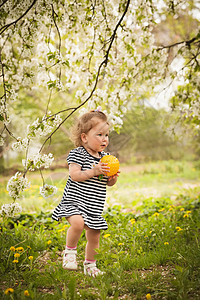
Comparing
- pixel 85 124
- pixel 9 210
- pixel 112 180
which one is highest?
pixel 85 124

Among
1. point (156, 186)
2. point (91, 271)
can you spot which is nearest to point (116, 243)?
point (91, 271)

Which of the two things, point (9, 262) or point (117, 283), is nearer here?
point (117, 283)

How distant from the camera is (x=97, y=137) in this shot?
8.63 feet

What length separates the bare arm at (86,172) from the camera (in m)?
2.46

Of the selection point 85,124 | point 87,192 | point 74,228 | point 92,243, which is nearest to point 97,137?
point 85,124

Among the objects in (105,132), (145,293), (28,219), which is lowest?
(145,293)

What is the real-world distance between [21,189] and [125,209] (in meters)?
2.98

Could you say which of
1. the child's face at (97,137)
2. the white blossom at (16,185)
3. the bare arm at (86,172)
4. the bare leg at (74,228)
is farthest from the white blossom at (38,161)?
the bare leg at (74,228)

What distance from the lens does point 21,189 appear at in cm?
258

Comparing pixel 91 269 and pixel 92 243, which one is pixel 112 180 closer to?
pixel 92 243

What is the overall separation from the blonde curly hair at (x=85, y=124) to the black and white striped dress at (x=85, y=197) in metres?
0.17

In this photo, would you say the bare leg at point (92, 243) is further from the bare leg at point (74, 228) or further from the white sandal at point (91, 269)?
the bare leg at point (74, 228)

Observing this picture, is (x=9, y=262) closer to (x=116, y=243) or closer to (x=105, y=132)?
(x=116, y=243)

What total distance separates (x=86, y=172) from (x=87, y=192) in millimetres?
186
